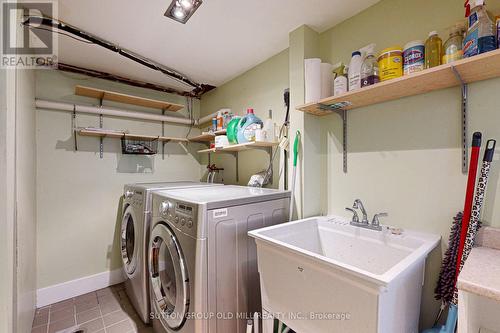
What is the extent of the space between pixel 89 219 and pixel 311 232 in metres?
2.38

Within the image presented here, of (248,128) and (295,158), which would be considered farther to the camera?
(248,128)

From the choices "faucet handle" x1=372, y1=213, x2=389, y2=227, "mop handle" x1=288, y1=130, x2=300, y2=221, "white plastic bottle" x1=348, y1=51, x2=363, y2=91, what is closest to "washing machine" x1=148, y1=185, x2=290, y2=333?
"mop handle" x1=288, y1=130, x2=300, y2=221

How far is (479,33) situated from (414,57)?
0.76ft

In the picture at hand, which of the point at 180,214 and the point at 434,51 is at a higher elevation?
the point at 434,51

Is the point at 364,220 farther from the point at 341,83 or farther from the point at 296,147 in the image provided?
the point at 341,83

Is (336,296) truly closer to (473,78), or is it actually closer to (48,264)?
(473,78)

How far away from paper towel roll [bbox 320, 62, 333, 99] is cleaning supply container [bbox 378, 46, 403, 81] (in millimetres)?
421

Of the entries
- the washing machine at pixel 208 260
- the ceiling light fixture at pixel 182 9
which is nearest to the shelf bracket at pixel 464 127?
the washing machine at pixel 208 260

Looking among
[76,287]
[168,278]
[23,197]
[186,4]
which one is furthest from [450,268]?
[76,287]

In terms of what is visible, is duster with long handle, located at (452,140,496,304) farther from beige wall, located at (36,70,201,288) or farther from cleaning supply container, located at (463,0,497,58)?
beige wall, located at (36,70,201,288)

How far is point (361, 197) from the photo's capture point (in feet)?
5.08

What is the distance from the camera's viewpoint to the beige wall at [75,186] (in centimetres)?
219

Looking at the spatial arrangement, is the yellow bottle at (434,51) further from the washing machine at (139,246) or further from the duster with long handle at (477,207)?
the washing machine at (139,246)

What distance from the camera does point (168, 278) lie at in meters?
1.61
